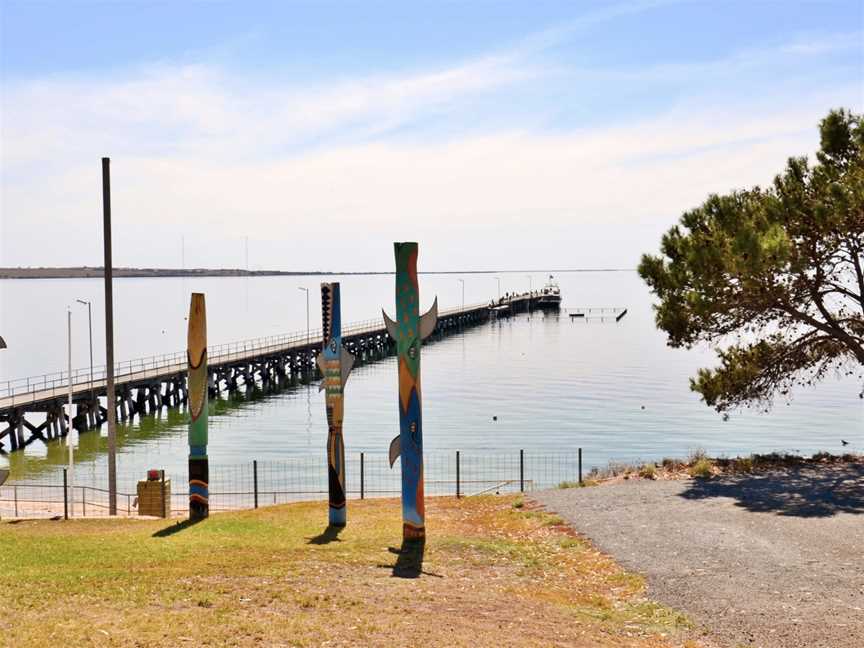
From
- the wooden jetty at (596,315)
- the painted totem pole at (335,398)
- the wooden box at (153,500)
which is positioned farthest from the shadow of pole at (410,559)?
the wooden jetty at (596,315)

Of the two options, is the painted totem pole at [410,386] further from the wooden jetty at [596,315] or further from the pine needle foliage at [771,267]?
the wooden jetty at [596,315]

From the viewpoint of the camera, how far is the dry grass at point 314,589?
11430 millimetres

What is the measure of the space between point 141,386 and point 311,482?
27.3 meters

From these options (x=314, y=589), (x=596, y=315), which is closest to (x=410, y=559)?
(x=314, y=589)

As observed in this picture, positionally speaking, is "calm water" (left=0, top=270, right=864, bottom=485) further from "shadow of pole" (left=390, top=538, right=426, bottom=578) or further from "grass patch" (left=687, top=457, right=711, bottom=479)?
"shadow of pole" (left=390, top=538, right=426, bottom=578)

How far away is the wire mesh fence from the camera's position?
30906 millimetres

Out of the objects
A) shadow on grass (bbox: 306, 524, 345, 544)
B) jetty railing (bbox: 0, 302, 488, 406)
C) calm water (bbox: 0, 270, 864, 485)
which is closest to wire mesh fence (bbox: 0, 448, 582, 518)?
calm water (bbox: 0, 270, 864, 485)

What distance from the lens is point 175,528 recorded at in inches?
816

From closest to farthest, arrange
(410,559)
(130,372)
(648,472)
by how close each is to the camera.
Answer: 1. (410,559)
2. (648,472)
3. (130,372)

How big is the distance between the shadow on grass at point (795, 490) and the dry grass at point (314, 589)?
496cm

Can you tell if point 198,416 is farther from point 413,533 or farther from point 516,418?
point 516,418

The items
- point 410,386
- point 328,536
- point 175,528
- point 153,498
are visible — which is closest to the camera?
point 410,386

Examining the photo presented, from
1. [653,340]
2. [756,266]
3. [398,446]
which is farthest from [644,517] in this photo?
[653,340]

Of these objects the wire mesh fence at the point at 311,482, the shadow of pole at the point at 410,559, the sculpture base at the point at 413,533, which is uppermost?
the sculpture base at the point at 413,533
